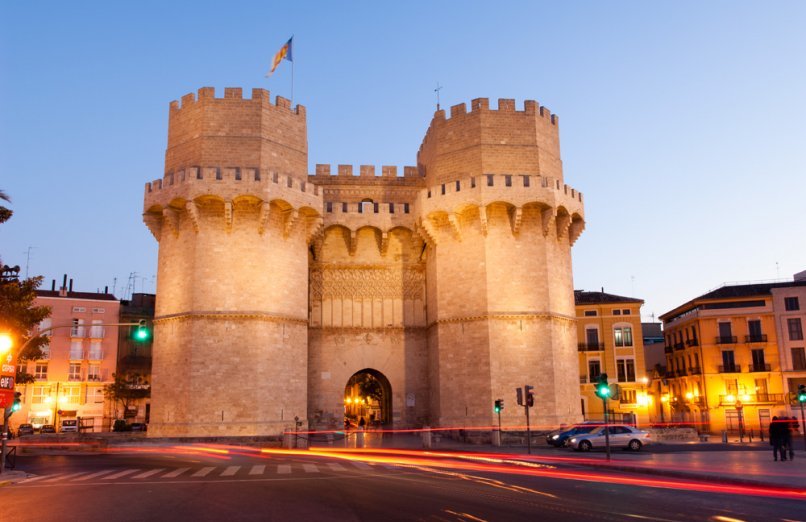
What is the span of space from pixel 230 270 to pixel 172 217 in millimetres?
3817

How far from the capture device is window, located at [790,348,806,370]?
45.9 metres

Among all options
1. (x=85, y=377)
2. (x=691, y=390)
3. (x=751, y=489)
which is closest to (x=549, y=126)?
(x=751, y=489)

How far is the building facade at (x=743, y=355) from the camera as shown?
46312mm

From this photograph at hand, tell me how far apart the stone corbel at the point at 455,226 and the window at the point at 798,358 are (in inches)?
1091

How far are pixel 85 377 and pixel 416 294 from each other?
3046cm

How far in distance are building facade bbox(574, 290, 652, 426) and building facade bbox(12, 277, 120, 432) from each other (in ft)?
115

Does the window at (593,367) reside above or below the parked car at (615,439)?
above

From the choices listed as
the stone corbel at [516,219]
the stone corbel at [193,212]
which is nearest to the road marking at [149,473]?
the stone corbel at [193,212]

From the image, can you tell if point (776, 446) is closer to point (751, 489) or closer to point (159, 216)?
point (751, 489)

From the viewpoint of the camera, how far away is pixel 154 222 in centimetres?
3281

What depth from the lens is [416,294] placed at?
35906 mm

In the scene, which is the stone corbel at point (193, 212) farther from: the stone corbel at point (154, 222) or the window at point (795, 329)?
the window at point (795, 329)

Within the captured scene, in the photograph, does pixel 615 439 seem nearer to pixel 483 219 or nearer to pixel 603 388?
pixel 603 388

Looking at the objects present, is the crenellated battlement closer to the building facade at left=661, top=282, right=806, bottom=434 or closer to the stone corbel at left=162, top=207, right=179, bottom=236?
the stone corbel at left=162, top=207, right=179, bottom=236
